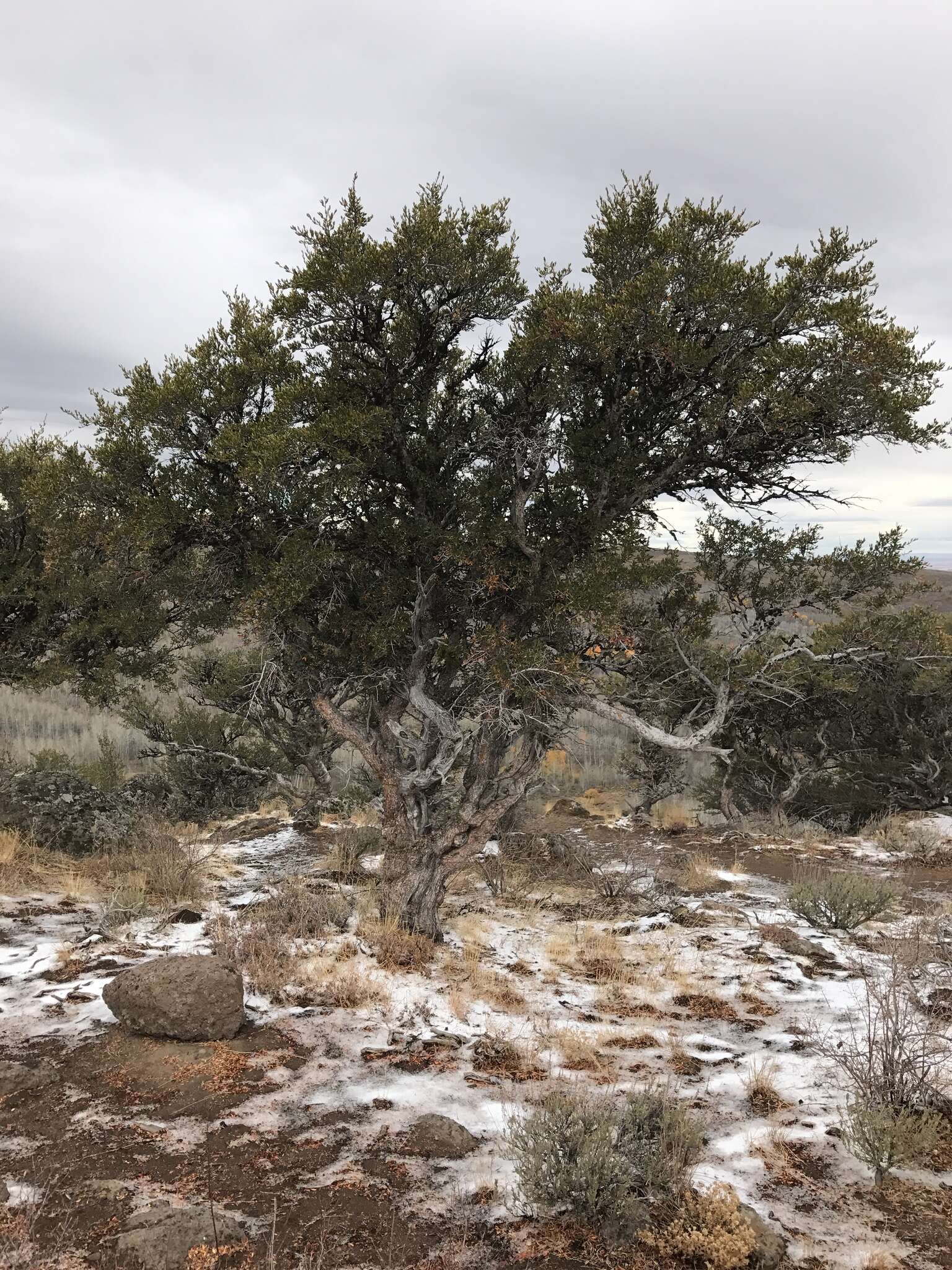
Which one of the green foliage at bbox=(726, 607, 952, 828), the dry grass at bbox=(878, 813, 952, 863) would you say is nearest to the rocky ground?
the dry grass at bbox=(878, 813, 952, 863)

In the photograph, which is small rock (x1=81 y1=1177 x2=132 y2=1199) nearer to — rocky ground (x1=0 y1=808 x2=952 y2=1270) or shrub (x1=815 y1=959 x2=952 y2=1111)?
rocky ground (x1=0 y1=808 x2=952 y2=1270)

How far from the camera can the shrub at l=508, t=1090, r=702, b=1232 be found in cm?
350

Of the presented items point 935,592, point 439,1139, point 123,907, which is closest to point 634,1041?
point 439,1139

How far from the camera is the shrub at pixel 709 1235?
3.18 m

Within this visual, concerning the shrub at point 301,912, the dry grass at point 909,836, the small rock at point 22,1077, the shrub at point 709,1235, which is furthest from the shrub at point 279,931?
the dry grass at point 909,836

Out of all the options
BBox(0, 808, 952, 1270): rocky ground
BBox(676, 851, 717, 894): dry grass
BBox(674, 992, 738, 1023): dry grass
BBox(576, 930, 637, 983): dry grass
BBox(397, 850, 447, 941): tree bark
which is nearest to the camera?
BBox(0, 808, 952, 1270): rocky ground

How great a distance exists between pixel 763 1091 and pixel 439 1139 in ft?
6.97

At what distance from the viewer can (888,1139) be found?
3.87 m

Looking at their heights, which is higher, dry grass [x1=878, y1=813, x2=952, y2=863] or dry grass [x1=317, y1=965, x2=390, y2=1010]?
dry grass [x1=317, y1=965, x2=390, y2=1010]

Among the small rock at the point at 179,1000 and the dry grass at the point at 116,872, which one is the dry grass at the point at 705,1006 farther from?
the dry grass at the point at 116,872

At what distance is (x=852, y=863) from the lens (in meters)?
13.3

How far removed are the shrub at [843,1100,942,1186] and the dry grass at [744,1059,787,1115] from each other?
0.61 meters

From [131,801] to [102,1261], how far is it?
11975 mm

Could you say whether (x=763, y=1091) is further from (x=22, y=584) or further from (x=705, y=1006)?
(x=22, y=584)
